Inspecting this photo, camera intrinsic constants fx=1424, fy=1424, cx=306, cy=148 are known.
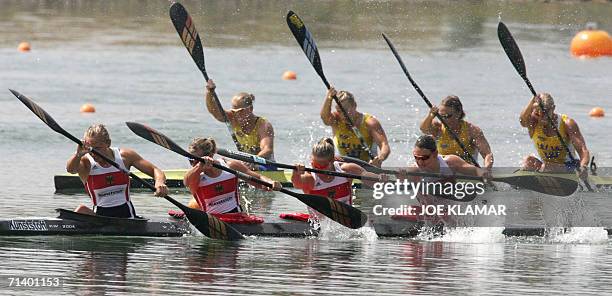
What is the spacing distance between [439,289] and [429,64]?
76.5 ft

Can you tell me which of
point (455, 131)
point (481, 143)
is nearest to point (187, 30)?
point (455, 131)

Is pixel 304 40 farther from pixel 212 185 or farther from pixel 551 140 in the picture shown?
pixel 212 185

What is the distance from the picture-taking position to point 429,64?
34.9 meters

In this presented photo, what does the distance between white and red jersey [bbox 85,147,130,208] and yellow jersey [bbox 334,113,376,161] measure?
4.49m

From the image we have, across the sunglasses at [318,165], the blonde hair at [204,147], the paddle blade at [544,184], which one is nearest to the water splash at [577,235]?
the paddle blade at [544,184]

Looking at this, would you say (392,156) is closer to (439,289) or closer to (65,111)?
(65,111)

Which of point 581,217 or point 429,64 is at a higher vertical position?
point 429,64

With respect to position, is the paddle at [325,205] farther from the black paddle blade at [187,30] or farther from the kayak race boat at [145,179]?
the black paddle blade at [187,30]

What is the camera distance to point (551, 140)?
722 inches

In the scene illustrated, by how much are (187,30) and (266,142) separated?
6.69 feet

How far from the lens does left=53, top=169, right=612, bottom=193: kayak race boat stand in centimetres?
1762

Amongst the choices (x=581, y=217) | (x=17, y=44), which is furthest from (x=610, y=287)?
(x=17, y=44)

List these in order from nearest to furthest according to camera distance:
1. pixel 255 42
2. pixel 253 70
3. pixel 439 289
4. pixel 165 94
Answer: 1. pixel 439 289
2. pixel 165 94
3. pixel 253 70
4. pixel 255 42

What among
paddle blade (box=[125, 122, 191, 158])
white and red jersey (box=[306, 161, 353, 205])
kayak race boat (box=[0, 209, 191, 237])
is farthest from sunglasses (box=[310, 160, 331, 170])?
kayak race boat (box=[0, 209, 191, 237])
